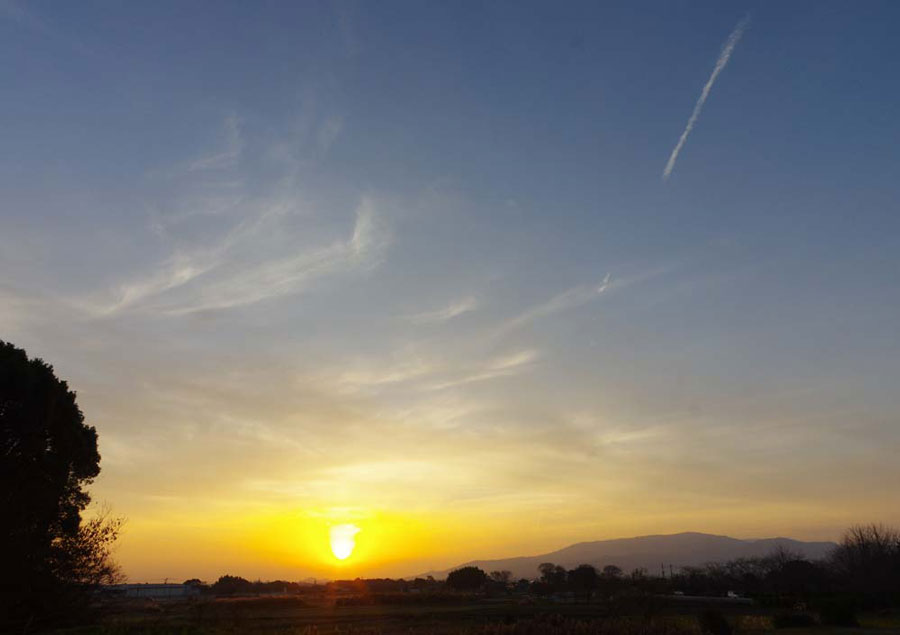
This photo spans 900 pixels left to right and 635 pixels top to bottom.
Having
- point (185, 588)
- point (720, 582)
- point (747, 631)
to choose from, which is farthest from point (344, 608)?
point (185, 588)

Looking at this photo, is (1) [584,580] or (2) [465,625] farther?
(1) [584,580]

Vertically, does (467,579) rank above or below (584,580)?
above

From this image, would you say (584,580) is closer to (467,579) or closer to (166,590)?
(467,579)

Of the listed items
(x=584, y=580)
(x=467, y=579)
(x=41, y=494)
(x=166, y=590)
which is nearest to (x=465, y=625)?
(x=41, y=494)

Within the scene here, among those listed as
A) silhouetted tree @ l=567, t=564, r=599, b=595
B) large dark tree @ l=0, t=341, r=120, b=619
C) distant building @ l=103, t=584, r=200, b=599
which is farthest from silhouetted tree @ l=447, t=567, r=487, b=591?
large dark tree @ l=0, t=341, r=120, b=619

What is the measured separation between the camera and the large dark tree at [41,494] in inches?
1128

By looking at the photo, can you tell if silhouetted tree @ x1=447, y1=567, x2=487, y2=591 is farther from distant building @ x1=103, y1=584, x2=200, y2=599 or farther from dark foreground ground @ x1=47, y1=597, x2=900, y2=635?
dark foreground ground @ x1=47, y1=597, x2=900, y2=635

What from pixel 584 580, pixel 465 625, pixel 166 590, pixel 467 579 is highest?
pixel 467 579

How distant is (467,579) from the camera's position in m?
144

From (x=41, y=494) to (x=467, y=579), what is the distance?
408ft

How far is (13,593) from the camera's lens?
2842 centimetres

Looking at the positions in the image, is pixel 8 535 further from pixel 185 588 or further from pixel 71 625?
pixel 185 588

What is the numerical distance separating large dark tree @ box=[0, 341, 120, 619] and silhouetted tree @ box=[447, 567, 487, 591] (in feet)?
375

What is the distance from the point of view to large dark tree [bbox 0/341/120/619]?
94.0 ft
